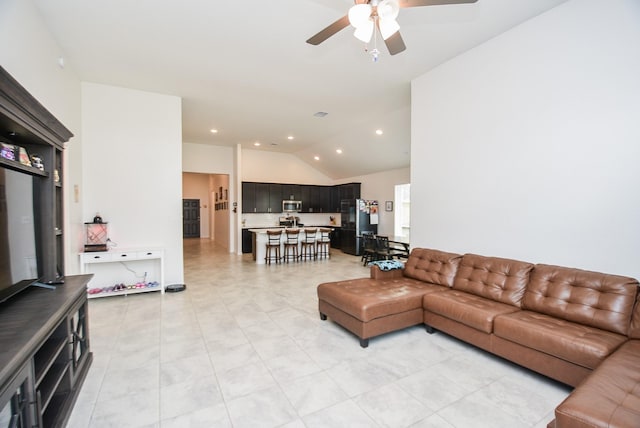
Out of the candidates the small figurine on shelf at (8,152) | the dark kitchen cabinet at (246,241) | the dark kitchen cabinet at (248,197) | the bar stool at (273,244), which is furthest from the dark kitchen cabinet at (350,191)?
the small figurine on shelf at (8,152)

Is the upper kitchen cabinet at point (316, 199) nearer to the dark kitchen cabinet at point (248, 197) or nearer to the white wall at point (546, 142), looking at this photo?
the dark kitchen cabinet at point (248, 197)

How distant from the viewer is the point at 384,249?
6.96 meters

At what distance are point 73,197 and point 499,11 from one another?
18.3 feet

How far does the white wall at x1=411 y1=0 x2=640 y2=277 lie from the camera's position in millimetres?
2434

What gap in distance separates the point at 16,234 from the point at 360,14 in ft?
9.00

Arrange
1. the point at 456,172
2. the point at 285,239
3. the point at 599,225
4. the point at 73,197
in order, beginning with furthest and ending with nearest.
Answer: the point at 285,239 < the point at 73,197 < the point at 456,172 < the point at 599,225

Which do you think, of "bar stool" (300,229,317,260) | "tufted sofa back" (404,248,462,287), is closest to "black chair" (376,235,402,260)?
"bar stool" (300,229,317,260)

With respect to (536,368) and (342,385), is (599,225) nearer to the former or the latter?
(536,368)

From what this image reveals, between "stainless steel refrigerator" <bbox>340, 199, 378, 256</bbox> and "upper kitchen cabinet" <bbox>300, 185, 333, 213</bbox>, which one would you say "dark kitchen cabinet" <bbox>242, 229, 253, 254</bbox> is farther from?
"stainless steel refrigerator" <bbox>340, 199, 378, 256</bbox>

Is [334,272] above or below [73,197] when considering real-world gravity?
below

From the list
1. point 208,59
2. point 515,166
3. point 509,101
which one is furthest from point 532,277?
point 208,59

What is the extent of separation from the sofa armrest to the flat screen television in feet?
10.8

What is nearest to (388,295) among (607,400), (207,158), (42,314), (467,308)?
(467,308)

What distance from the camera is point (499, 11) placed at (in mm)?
2836
